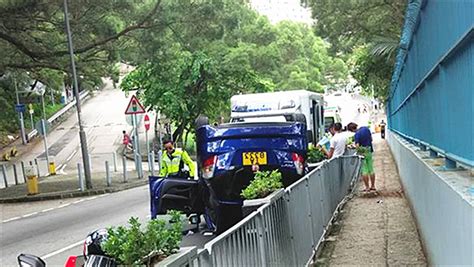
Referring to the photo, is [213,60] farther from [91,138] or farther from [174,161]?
[174,161]

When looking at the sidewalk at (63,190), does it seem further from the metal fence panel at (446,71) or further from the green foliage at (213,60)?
the metal fence panel at (446,71)

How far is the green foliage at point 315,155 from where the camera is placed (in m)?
13.8

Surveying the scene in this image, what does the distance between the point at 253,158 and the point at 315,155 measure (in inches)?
197

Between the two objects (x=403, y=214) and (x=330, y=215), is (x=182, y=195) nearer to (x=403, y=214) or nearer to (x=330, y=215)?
(x=330, y=215)

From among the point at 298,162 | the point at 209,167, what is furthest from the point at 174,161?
the point at 298,162

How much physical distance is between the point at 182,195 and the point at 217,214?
856 millimetres

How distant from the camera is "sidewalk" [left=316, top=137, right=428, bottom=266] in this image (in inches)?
307

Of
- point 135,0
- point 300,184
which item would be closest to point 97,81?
point 135,0

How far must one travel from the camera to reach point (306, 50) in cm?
6506

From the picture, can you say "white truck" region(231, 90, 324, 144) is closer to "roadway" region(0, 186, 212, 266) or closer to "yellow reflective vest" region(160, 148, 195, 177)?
"roadway" region(0, 186, 212, 266)

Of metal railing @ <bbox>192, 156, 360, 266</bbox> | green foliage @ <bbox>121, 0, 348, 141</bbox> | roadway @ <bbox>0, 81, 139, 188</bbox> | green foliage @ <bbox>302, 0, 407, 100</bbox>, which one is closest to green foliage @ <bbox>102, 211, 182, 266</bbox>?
metal railing @ <bbox>192, 156, 360, 266</bbox>

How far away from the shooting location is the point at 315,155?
13953 millimetres

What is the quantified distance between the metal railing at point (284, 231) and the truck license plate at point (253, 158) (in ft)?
2.73

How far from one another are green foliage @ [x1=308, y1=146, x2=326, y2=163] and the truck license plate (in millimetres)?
4749
